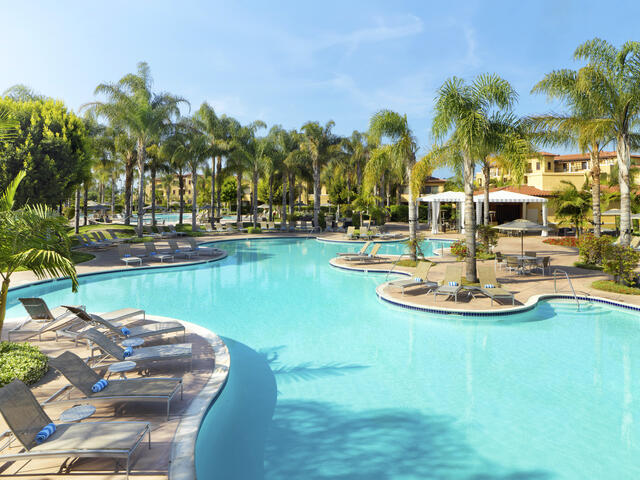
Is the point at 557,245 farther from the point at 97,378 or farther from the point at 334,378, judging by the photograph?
the point at 97,378

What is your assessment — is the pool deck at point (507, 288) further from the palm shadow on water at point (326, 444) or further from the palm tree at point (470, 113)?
the palm shadow on water at point (326, 444)

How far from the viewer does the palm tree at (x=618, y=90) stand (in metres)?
13.1

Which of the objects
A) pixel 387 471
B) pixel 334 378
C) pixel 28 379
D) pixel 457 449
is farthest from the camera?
pixel 334 378

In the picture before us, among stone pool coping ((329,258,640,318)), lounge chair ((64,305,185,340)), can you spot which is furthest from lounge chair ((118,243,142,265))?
stone pool coping ((329,258,640,318))

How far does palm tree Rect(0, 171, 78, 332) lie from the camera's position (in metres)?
5.64

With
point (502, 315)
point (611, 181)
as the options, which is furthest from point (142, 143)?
point (611, 181)

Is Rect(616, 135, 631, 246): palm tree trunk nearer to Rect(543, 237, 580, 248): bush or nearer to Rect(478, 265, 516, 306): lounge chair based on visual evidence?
Rect(478, 265, 516, 306): lounge chair

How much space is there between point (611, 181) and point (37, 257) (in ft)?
136

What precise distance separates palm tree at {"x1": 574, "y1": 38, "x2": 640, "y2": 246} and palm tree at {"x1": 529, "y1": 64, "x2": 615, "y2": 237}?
26 cm

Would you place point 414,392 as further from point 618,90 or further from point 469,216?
point 618,90

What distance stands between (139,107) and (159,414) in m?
24.9

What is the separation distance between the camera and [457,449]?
16.5 ft

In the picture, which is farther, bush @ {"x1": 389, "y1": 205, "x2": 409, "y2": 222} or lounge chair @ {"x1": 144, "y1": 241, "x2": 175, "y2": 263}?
bush @ {"x1": 389, "y1": 205, "x2": 409, "y2": 222}

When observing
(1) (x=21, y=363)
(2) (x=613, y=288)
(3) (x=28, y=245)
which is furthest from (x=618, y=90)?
(1) (x=21, y=363)
